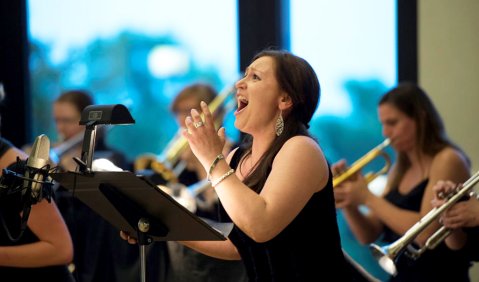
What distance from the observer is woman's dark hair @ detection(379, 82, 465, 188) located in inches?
154

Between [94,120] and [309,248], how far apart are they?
68cm

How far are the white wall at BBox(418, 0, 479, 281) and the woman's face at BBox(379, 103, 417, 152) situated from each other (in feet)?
2.10

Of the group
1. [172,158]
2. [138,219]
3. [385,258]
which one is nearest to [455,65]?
[385,258]

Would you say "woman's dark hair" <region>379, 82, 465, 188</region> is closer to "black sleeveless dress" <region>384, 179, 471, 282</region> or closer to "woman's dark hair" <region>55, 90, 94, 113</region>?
"black sleeveless dress" <region>384, 179, 471, 282</region>

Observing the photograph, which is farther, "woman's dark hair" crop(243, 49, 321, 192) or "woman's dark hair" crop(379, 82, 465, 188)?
"woman's dark hair" crop(379, 82, 465, 188)

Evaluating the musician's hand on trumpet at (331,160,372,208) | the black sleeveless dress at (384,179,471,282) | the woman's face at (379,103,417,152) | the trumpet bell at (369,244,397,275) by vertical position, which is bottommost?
the black sleeveless dress at (384,179,471,282)

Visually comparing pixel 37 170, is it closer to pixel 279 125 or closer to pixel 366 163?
pixel 279 125

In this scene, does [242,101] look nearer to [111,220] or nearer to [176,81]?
[111,220]

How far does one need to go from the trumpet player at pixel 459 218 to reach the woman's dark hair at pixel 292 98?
44.9 inches

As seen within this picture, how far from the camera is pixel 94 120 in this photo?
7.55ft

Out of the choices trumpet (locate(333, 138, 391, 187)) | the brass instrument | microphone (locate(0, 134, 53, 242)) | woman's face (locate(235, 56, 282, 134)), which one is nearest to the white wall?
trumpet (locate(333, 138, 391, 187))

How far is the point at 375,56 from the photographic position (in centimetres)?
495

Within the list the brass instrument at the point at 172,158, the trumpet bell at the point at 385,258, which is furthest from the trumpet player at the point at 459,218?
the brass instrument at the point at 172,158

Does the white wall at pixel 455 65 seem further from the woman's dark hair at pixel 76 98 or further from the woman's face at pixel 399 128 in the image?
the woman's dark hair at pixel 76 98
